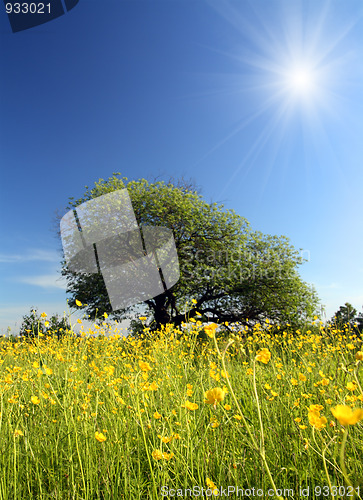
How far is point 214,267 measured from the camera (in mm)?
12953

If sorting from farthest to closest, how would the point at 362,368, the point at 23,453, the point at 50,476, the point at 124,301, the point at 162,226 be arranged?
the point at 124,301 → the point at 162,226 → the point at 362,368 → the point at 23,453 → the point at 50,476

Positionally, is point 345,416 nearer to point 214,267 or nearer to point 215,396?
point 215,396

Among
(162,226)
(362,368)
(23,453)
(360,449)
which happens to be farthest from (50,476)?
(162,226)

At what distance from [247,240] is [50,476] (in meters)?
12.9

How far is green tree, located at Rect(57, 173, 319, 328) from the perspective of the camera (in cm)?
1299

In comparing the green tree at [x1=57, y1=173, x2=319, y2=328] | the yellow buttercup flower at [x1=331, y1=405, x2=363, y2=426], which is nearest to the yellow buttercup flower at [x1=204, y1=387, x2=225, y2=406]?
the yellow buttercup flower at [x1=331, y1=405, x2=363, y2=426]

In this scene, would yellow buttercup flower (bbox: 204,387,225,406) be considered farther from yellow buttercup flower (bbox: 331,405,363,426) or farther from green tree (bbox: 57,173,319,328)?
green tree (bbox: 57,173,319,328)

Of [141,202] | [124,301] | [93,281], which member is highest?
[141,202]

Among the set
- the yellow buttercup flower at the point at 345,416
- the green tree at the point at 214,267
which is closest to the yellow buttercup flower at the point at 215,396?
the yellow buttercup flower at the point at 345,416

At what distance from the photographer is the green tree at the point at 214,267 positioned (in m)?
13.0

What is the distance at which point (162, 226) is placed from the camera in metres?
13.1

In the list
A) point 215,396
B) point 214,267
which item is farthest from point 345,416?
point 214,267

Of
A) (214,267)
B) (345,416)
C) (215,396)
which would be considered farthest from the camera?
(214,267)

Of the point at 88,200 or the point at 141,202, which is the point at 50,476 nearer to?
the point at 141,202
